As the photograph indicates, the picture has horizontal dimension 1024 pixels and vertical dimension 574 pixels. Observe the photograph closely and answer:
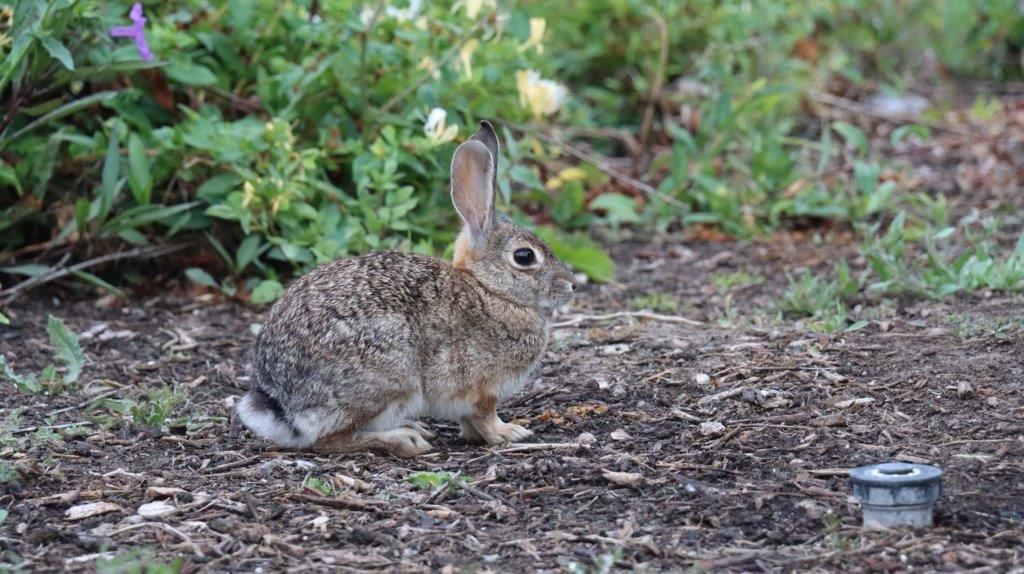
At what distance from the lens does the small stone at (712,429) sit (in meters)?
5.38

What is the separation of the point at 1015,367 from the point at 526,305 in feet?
7.11

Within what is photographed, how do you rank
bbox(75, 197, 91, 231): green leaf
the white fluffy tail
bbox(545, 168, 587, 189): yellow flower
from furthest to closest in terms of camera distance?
bbox(545, 168, 587, 189): yellow flower
bbox(75, 197, 91, 231): green leaf
the white fluffy tail

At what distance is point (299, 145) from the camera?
7.93 metres

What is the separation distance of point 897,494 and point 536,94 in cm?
454

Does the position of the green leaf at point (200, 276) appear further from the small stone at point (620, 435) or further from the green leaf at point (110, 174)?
the small stone at point (620, 435)

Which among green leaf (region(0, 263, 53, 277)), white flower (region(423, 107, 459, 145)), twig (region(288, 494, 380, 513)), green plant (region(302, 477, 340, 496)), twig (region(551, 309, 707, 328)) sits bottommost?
twig (region(288, 494, 380, 513))

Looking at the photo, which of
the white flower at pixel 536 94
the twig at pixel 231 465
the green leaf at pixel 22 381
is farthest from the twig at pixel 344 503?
the white flower at pixel 536 94

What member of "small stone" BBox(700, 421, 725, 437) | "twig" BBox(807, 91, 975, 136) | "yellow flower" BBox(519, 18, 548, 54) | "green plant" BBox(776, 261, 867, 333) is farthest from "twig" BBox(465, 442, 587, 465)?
"twig" BBox(807, 91, 975, 136)

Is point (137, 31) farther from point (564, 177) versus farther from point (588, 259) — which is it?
point (564, 177)

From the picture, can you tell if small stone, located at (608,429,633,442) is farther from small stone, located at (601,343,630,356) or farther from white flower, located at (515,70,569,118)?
white flower, located at (515,70,569,118)

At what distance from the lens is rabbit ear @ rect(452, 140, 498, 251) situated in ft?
19.2

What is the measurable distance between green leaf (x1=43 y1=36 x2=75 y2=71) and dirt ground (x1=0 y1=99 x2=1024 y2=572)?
1.55 m

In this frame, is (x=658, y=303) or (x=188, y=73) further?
(x=658, y=303)

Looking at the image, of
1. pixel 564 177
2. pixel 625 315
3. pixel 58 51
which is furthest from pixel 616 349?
pixel 58 51
